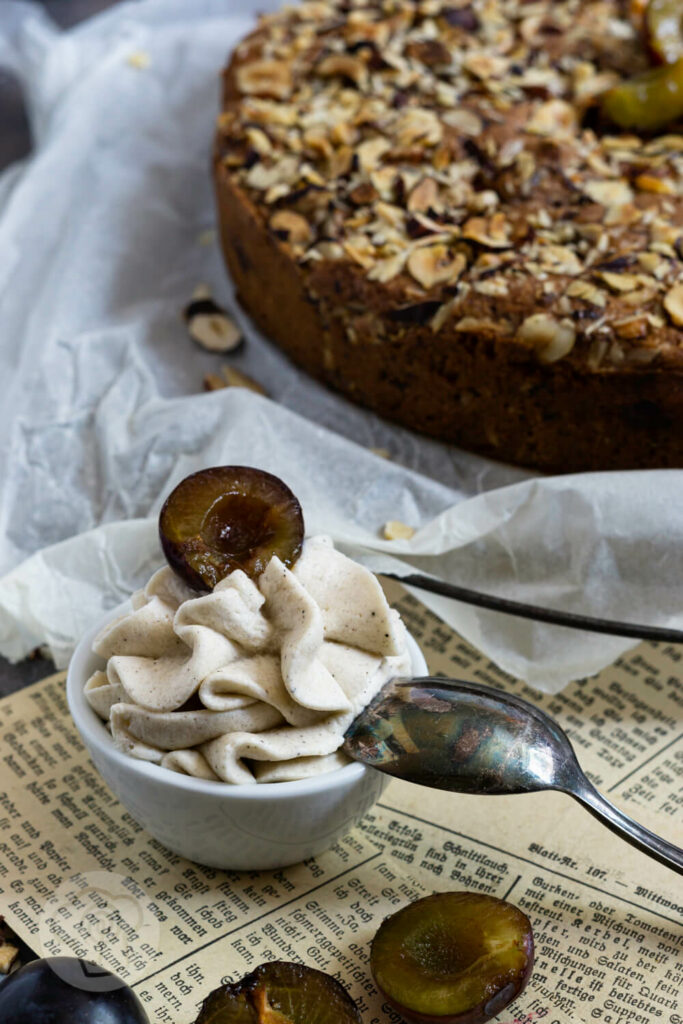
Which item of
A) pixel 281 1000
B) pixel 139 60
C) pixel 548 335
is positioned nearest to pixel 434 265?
pixel 548 335

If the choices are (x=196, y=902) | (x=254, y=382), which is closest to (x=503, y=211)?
(x=254, y=382)

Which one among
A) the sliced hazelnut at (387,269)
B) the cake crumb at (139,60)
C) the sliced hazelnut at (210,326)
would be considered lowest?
the sliced hazelnut at (210,326)

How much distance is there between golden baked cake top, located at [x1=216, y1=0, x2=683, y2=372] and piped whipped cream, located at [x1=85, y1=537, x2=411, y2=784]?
0.49 meters

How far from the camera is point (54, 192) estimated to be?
1995 mm

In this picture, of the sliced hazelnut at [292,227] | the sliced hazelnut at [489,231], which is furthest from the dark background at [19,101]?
the sliced hazelnut at [489,231]

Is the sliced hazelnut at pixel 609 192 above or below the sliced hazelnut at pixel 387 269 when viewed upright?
below

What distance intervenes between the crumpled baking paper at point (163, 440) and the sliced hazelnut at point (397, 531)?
17 millimetres

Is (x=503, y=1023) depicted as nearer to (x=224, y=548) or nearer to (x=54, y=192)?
(x=224, y=548)

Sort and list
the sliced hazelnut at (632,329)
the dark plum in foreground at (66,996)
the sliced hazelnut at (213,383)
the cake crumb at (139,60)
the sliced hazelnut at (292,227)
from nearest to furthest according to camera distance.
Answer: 1. the dark plum in foreground at (66,996)
2. the sliced hazelnut at (632,329)
3. the sliced hazelnut at (292,227)
4. the sliced hazelnut at (213,383)
5. the cake crumb at (139,60)

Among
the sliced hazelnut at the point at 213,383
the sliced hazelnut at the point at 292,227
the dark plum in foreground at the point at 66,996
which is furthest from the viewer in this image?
the sliced hazelnut at the point at 213,383

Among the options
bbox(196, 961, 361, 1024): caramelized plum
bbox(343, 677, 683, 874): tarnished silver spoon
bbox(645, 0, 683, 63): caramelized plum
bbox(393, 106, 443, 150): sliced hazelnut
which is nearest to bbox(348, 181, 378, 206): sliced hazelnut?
bbox(393, 106, 443, 150): sliced hazelnut

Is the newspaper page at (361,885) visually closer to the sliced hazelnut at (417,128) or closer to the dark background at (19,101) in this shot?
the sliced hazelnut at (417,128)

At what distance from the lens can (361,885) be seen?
1027mm

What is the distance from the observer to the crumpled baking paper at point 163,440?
4.21 feet
